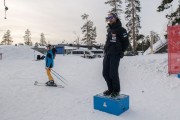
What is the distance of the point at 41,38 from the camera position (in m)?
119

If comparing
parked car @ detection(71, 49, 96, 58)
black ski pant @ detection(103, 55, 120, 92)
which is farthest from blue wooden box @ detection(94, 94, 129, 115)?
parked car @ detection(71, 49, 96, 58)

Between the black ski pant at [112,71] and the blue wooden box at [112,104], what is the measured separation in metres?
0.31

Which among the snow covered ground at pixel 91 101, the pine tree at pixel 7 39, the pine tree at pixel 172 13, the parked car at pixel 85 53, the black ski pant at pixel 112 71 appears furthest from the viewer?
the pine tree at pixel 7 39

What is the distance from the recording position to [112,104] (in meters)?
5.84

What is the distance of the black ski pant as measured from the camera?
5953mm

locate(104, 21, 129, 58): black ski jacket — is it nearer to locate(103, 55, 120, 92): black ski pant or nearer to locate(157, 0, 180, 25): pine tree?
locate(103, 55, 120, 92): black ski pant

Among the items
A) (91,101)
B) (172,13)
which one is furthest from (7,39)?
(91,101)

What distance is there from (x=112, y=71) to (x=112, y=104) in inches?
33.6

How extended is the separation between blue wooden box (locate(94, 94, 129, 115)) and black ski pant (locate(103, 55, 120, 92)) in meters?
0.31

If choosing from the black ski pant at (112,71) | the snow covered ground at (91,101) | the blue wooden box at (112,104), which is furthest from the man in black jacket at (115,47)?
the snow covered ground at (91,101)

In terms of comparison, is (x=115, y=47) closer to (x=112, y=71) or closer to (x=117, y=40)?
(x=117, y=40)

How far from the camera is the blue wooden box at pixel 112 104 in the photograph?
18.8ft

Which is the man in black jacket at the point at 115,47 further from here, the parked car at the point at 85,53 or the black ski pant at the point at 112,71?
the parked car at the point at 85,53

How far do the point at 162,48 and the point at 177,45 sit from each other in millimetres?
33896
